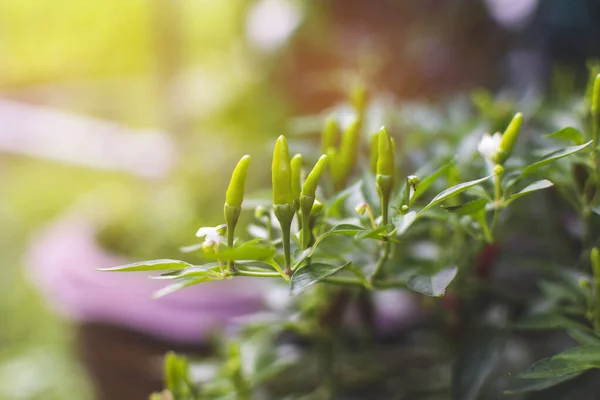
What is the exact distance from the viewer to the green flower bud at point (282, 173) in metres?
0.36

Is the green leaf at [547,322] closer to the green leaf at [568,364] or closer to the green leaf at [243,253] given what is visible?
the green leaf at [568,364]

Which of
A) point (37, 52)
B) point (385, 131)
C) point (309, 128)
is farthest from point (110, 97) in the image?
point (385, 131)

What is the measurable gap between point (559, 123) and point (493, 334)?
20cm

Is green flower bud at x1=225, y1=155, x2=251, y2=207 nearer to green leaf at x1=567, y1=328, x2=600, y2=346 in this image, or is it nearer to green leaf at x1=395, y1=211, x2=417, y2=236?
green leaf at x1=395, y1=211, x2=417, y2=236

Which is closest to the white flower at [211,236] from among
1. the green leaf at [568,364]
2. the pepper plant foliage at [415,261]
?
the pepper plant foliage at [415,261]

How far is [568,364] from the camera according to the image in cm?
39

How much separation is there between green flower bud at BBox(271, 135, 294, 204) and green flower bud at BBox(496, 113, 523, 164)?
0.47ft

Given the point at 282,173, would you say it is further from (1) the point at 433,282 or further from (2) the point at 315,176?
(1) the point at 433,282

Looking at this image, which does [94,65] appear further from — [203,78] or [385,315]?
[385,315]

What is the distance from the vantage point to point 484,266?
1.89ft

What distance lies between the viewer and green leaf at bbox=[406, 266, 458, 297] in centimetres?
38

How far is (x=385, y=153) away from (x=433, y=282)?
9 centimetres

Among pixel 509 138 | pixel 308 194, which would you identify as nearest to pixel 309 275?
pixel 308 194

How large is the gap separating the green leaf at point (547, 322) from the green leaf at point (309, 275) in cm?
19
